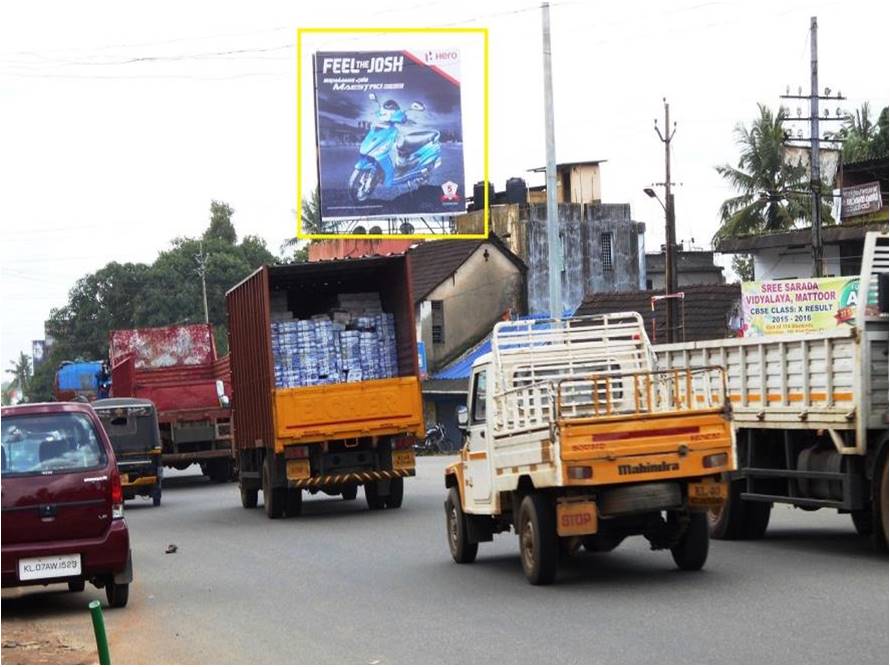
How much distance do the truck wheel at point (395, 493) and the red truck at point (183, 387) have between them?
8786 mm

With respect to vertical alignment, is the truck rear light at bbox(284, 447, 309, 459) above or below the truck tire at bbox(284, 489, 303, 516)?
above

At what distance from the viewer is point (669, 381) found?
15.6 m

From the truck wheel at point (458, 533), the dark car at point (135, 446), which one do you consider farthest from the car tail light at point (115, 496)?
the dark car at point (135, 446)

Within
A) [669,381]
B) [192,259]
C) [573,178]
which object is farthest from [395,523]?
[192,259]

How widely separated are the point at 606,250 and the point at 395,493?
46430 mm

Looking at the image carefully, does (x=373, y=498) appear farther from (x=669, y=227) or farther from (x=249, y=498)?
(x=669, y=227)

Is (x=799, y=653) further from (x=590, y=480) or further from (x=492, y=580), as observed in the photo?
(x=492, y=580)

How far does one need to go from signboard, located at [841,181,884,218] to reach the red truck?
19.6 meters

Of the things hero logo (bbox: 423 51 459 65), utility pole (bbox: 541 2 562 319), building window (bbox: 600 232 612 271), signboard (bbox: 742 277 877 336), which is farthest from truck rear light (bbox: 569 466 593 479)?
building window (bbox: 600 232 612 271)

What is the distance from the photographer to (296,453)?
2372 cm

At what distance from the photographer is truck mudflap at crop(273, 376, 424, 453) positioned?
23531mm

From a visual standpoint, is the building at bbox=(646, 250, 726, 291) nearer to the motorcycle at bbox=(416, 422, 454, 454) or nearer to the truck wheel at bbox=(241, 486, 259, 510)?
the motorcycle at bbox=(416, 422, 454, 454)

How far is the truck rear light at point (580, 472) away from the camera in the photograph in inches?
522

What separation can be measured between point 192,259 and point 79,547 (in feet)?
272
